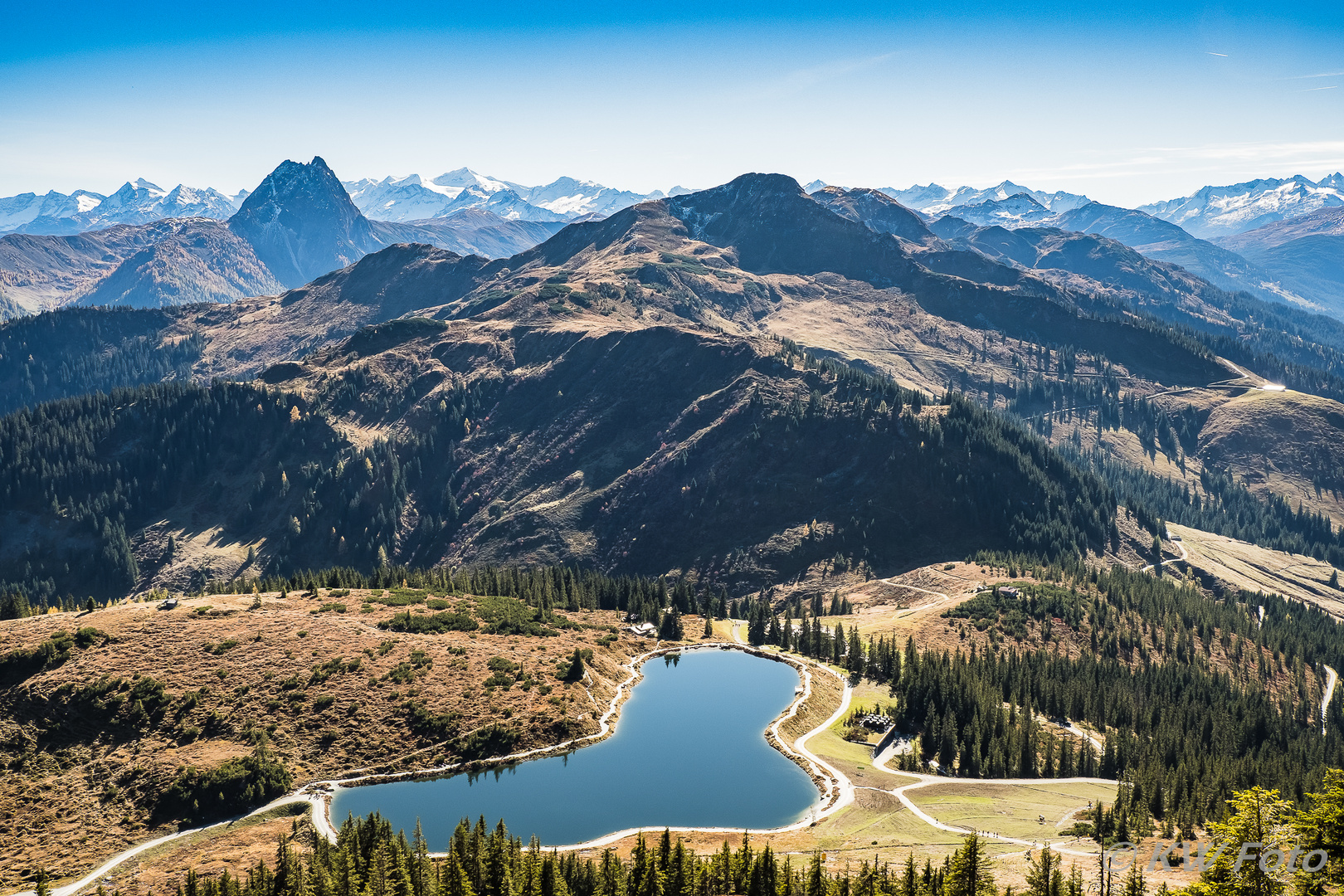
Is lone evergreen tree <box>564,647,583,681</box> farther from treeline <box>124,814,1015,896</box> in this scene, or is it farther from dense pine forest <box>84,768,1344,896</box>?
treeline <box>124,814,1015,896</box>

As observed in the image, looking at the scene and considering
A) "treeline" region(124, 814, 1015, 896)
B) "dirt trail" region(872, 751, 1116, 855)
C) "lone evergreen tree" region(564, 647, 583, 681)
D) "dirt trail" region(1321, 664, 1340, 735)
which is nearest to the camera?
"treeline" region(124, 814, 1015, 896)

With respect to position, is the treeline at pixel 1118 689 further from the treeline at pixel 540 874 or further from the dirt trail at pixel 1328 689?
the treeline at pixel 540 874

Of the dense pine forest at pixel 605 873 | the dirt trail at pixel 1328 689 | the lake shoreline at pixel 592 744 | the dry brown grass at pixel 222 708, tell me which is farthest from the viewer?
the dirt trail at pixel 1328 689

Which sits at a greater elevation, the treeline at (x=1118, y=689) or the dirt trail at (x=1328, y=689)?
the treeline at (x=1118, y=689)

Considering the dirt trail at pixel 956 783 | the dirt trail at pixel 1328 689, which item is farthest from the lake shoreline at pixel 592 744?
the dirt trail at pixel 1328 689

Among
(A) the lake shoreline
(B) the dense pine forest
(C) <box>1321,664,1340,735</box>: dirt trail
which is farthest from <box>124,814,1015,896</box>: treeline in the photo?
(C) <box>1321,664,1340,735</box>: dirt trail

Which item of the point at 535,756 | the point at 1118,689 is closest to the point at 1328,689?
the point at 1118,689

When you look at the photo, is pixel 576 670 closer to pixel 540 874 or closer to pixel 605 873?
pixel 540 874

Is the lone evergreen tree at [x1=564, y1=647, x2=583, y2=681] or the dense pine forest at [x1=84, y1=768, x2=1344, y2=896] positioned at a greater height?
the lone evergreen tree at [x1=564, y1=647, x2=583, y2=681]

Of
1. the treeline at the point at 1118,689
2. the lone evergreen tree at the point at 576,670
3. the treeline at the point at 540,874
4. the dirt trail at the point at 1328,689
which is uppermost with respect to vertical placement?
the lone evergreen tree at the point at 576,670

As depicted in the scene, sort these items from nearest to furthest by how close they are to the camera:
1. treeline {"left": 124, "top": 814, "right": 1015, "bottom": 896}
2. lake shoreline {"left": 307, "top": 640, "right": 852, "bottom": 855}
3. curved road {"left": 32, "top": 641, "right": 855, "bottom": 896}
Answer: treeline {"left": 124, "top": 814, "right": 1015, "bottom": 896} → curved road {"left": 32, "top": 641, "right": 855, "bottom": 896} → lake shoreline {"left": 307, "top": 640, "right": 852, "bottom": 855}

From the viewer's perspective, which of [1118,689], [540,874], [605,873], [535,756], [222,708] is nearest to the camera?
[605,873]

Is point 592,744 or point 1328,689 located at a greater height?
point 592,744
